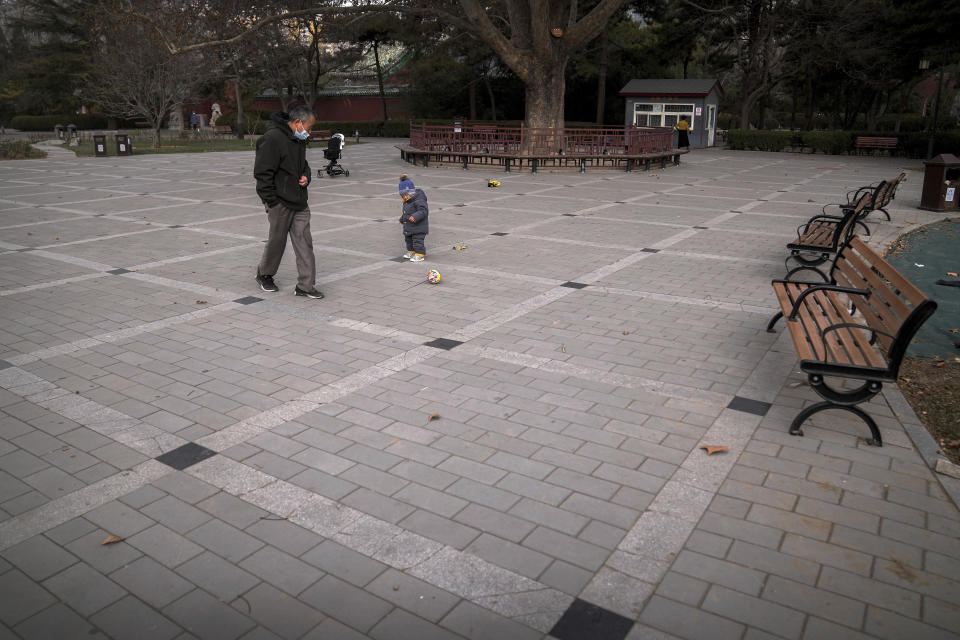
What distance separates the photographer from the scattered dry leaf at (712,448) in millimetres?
4297

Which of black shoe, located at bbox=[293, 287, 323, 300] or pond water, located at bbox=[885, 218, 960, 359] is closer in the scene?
pond water, located at bbox=[885, 218, 960, 359]

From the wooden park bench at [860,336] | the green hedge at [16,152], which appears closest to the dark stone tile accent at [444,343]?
the wooden park bench at [860,336]

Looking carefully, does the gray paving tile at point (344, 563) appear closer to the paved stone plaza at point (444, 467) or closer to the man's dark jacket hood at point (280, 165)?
the paved stone plaza at point (444, 467)

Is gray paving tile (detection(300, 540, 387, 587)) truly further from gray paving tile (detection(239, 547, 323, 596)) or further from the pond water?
the pond water

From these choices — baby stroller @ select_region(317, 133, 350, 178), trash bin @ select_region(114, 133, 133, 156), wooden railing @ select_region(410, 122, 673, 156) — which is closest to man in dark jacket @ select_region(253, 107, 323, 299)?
baby stroller @ select_region(317, 133, 350, 178)

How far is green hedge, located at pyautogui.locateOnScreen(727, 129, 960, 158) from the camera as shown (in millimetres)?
28347

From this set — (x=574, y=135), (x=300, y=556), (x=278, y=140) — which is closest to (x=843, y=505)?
(x=300, y=556)

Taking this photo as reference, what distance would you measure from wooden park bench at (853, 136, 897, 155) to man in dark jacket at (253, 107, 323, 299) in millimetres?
30177

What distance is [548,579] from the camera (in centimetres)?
317

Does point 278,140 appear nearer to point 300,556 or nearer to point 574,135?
point 300,556

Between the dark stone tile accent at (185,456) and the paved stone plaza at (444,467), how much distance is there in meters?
0.01

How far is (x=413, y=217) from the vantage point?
29.7 ft

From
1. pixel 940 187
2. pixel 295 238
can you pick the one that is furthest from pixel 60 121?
pixel 940 187

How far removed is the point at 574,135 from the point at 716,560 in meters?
20.4
